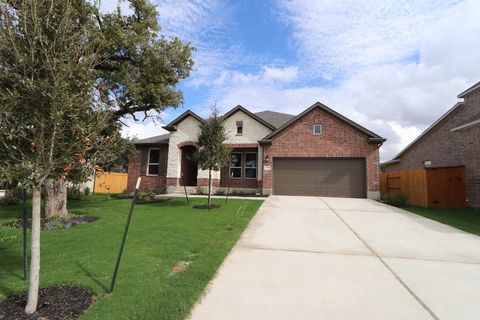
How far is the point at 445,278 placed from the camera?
4.55 m

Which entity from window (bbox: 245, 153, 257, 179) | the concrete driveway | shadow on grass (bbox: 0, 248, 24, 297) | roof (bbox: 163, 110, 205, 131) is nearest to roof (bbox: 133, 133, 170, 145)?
roof (bbox: 163, 110, 205, 131)

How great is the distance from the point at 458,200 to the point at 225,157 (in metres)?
12.1

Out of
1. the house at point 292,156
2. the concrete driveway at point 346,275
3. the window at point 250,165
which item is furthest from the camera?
the window at point 250,165

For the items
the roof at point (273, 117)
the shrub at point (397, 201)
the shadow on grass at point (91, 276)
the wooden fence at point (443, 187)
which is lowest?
the shadow on grass at point (91, 276)

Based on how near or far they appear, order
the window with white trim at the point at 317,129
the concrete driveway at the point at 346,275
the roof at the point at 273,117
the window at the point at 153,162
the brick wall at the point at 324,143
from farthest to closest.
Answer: the roof at the point at 273,117, the window at the point at 153,162, the window with white trim at the point at 317,129, the brick wall at the point at 324,143, the concrete driveway at the point at 346,275

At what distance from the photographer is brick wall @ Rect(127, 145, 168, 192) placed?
2041cm

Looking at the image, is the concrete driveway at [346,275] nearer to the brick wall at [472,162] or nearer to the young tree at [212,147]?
the young tree at [212,147]

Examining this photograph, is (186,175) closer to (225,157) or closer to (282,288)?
(225,157)

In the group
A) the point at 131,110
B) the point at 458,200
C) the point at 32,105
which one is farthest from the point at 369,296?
the point at 458,200

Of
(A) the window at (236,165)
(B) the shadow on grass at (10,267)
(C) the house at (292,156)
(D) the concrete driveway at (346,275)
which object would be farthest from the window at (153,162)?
(B) the shadow on grass at (10,267)

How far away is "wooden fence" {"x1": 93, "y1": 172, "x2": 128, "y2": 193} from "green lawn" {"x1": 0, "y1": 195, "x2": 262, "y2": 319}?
1544cm

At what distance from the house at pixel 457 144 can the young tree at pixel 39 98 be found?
16724 millimetres

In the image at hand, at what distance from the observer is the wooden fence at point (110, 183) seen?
22984 millimetres

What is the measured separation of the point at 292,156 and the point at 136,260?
44.2 feet
